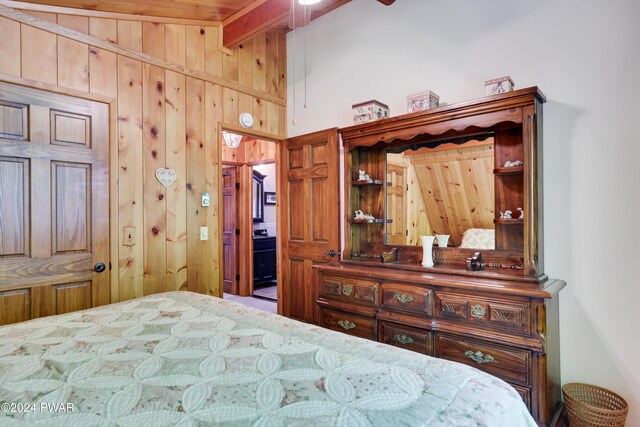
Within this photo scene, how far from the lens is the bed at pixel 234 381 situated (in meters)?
0.83

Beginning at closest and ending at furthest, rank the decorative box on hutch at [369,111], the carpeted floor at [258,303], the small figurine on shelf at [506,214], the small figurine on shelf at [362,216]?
1. the small figurine on shelf at [506,214]
2. the decorative box on hutch at [369,111]
3. the small figurine on shelf at [362,216]
4. the carpeted floor at [258,303]

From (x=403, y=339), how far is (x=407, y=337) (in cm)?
3

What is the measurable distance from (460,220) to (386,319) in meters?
0.92

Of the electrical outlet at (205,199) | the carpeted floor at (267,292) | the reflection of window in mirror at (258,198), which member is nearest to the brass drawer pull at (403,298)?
the electrical outlet at (205,199)

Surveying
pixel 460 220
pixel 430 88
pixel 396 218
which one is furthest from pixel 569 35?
pixel 396 218

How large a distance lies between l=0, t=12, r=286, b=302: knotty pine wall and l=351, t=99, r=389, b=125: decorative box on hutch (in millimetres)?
1173

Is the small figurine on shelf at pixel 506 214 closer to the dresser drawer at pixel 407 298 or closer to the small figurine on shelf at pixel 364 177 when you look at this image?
the dresser drawer at pixel 407 298

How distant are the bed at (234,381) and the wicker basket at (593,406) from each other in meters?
1.38

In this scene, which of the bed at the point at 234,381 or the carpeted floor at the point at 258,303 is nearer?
the bed at the point at 234,381

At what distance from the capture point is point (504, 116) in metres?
2.22

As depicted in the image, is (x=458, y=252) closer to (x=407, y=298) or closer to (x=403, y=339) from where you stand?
(x=407, y=298)

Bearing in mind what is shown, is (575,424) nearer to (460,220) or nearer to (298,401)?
(460,220)

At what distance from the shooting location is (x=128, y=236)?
8.64 feet

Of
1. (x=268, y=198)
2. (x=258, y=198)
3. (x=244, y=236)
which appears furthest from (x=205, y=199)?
(x=268, y=198)
